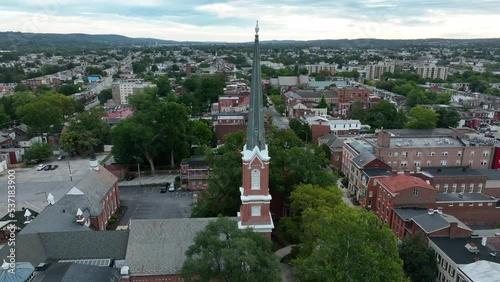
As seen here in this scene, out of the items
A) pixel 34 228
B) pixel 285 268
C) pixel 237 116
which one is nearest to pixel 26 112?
pixel 237 116

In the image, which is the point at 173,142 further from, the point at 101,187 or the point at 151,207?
the point at 101,187

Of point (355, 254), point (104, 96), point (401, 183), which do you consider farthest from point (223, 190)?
point (104, 96)

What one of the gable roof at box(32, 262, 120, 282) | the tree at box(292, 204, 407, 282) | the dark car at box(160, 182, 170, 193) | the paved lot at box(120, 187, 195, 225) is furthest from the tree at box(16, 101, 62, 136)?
the tree at box(292, 204, 407, 282)

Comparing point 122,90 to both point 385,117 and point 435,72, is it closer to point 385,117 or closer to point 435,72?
point 385,117

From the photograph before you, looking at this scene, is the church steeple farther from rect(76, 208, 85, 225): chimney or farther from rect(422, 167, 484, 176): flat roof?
rect(422, 167, 484, 176): flat roof

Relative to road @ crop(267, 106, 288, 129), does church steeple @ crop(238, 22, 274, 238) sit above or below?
above

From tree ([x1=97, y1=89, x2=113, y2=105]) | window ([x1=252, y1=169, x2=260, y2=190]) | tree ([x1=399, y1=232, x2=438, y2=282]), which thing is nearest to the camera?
window ([x1=252, y1=169, x2=260, y2=190])
